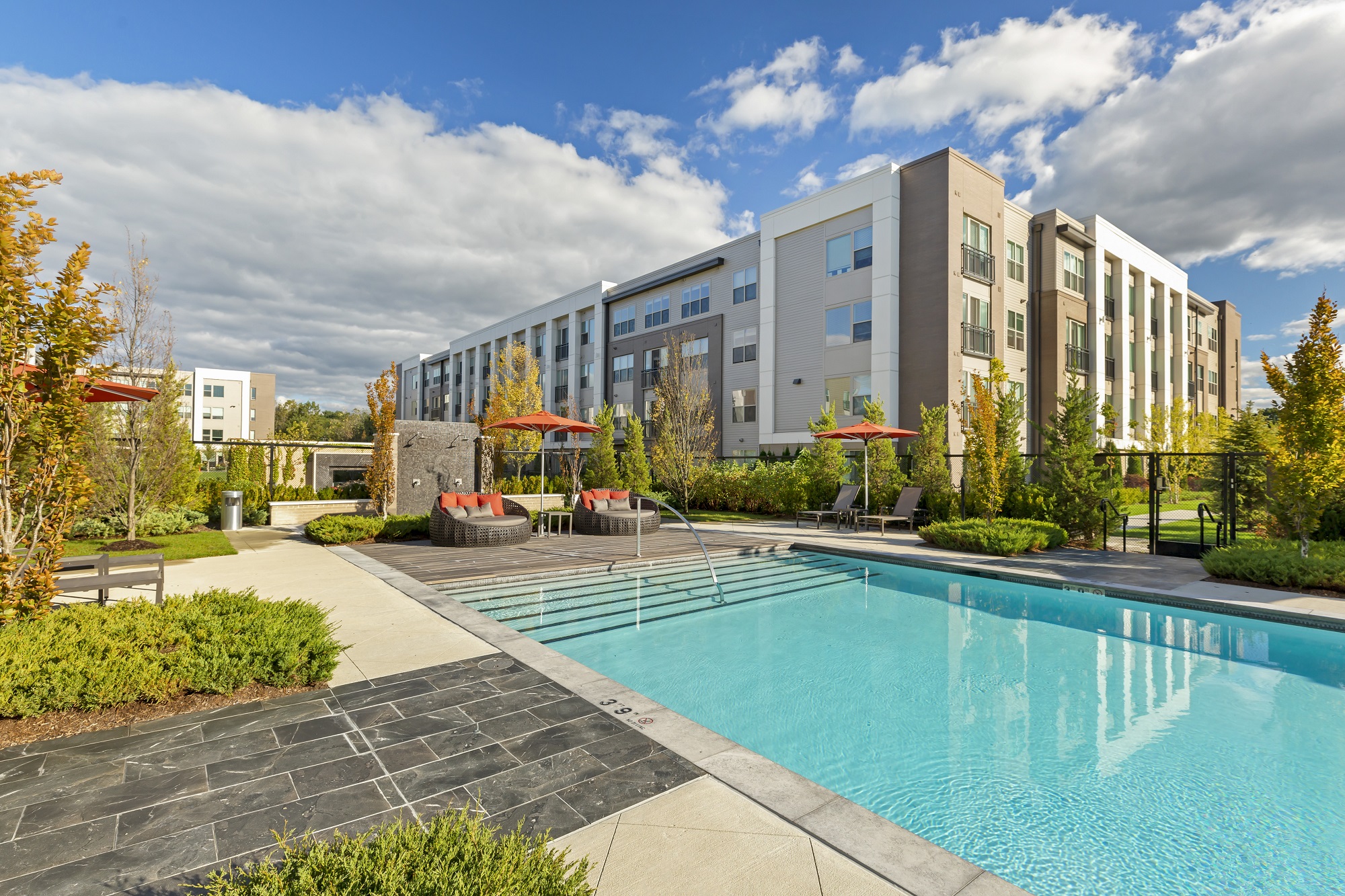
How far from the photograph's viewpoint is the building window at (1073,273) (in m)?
24.4

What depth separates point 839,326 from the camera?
2216 cm

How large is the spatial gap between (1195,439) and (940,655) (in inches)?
1199

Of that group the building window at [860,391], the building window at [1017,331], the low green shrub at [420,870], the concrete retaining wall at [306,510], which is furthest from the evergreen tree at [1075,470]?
the concrete retaining wall at [306,510]

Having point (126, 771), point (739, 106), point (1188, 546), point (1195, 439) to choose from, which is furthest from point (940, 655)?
point (1195, 439)

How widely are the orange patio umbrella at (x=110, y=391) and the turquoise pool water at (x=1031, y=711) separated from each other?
13.0 feet

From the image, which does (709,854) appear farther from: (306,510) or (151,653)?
(306,510)

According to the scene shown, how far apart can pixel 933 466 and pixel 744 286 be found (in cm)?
1396

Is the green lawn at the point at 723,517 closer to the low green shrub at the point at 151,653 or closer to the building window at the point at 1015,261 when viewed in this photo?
the low green shrub at the point at 151,653

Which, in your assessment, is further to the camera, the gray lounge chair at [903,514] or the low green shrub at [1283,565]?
the gray lounge chair at [903,514]

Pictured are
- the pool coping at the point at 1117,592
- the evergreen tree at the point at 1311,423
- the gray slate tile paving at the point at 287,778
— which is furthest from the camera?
the evergreen tree at the point at 1311,423

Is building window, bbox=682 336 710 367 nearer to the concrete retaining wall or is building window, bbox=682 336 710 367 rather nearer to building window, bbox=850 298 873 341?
building window, bbox=850 298 873 341

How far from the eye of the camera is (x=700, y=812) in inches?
103

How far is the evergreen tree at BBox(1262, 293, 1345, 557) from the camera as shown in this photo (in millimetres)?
8273

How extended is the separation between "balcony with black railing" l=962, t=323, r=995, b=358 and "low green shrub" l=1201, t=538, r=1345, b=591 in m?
12.3
